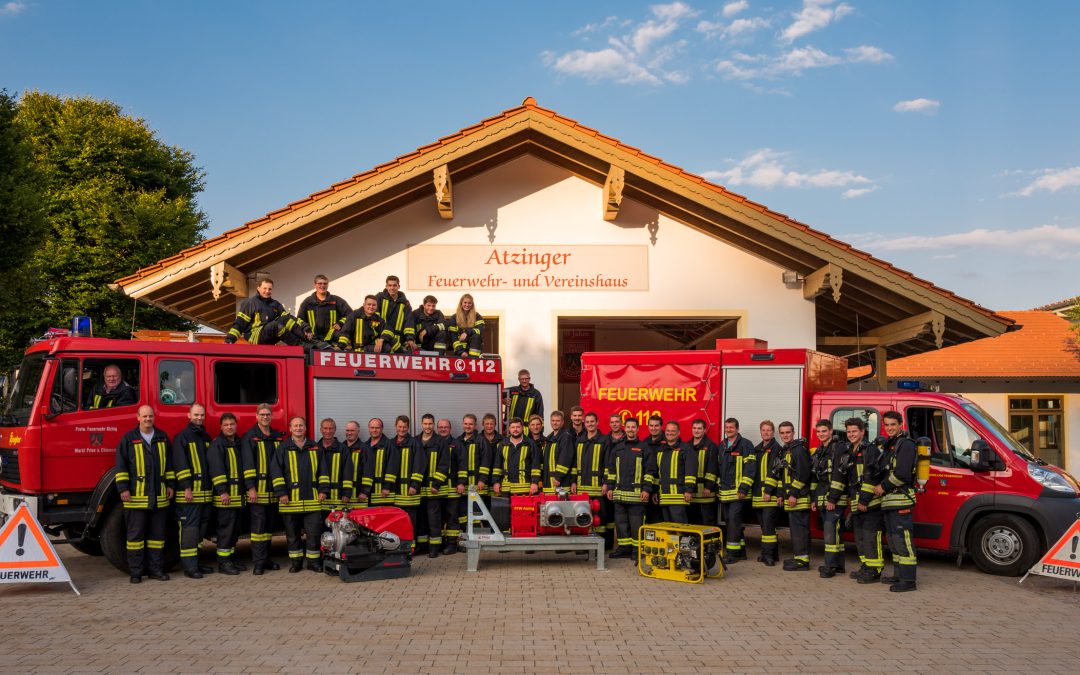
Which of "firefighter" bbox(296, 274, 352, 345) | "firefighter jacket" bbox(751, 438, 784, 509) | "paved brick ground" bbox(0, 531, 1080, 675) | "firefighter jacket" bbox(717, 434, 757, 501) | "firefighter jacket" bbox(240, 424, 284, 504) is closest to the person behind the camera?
"paved brick ground" bbox(0, 531, 1080, 675)

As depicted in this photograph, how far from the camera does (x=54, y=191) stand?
25.5 meters

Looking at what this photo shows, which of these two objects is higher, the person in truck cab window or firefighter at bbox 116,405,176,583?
the person in truck cab window

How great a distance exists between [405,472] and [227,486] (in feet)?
6.65

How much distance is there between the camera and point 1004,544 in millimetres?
9180

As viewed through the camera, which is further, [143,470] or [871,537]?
[871,537]

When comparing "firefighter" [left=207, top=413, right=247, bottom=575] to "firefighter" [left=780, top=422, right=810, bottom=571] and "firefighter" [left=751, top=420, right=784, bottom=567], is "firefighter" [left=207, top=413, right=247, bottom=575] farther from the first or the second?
"firefighter" [left=780, top=422, right=810, bottom=571]

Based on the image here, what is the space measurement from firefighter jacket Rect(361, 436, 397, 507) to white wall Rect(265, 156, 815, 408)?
440 centimetres

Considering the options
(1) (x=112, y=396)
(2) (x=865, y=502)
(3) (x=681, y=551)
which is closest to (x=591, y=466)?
(3) (x=681, y=551)

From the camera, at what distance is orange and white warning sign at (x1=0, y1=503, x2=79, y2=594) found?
8078mm

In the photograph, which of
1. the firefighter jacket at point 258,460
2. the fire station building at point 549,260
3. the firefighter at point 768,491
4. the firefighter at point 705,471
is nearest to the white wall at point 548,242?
the fire station building at point 549,260

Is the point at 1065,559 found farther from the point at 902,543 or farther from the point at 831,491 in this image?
the point at 831,491

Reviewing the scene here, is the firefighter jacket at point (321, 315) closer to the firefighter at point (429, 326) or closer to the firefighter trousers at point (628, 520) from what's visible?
the firefighter at point (429, 326)

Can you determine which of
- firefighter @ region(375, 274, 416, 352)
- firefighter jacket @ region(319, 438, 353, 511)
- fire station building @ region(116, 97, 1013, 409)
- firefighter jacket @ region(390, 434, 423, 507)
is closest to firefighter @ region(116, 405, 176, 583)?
firefighter jacket @ region(319, 438, 353, 511)

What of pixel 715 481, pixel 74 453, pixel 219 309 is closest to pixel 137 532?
pixel 74 453
